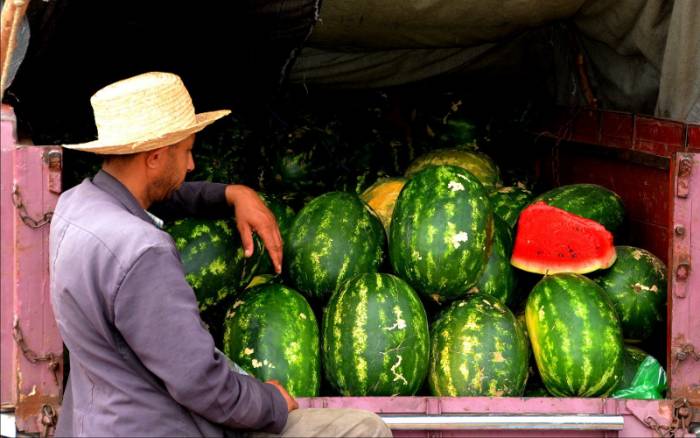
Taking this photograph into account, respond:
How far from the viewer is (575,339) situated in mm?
3430

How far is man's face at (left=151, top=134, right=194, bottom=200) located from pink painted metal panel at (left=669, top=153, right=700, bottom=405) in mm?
1784

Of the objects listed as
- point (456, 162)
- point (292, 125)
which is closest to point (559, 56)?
point (456, 162)

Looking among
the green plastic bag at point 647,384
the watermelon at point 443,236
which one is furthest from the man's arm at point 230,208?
the green plastic bag at point 647,384

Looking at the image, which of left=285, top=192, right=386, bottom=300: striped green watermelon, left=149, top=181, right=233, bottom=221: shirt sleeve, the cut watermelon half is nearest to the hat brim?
left=149, top=181, right=233, bottom=221: shirt sleeve

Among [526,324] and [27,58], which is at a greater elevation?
[27,58]

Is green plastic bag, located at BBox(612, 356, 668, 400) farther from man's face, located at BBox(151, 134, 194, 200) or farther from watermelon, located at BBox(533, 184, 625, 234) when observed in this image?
man's face, located at BBox(151, 134, 194, 200)

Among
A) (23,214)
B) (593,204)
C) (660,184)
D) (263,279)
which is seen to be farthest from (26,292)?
(660,184)

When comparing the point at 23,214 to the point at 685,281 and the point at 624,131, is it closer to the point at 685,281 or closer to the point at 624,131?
the point at 685,281

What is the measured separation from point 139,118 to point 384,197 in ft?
6.34

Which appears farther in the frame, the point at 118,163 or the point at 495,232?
the point at 495,232

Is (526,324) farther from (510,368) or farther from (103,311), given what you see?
(103,311)

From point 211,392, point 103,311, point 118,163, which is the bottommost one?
point 211,392

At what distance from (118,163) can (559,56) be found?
3.58m

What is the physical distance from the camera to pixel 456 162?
17.2ft
